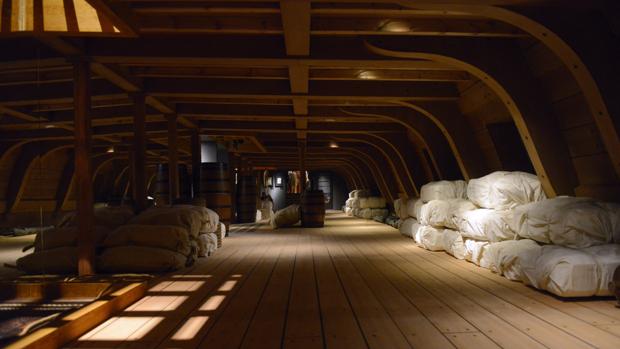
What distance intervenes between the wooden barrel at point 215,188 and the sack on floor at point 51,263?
13.6ft

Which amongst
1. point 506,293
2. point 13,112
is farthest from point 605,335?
point 13,112

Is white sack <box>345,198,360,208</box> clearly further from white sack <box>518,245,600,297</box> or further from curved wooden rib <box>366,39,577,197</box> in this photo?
white sack <box>518,245,600,297</box>

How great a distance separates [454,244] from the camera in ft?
20.9

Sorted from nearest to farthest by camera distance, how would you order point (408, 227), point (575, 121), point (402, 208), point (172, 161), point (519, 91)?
point (575, 121), point (519, 91), point (172, 161), point (408, 227), point (402, 208)

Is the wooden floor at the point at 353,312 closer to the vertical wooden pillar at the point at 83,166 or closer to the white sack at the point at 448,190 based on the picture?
the vertical wooden pillar at the point at 83,166

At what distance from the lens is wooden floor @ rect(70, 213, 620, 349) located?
2877 mm

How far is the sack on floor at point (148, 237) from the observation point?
5.63 metres

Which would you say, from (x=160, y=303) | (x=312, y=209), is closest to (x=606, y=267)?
(x=160, y=303)

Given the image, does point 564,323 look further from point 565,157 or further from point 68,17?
point 68,17

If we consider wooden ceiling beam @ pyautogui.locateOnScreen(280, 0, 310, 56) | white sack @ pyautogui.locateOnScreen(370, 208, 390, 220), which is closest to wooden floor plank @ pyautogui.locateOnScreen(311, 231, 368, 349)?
wooden ceiling beam @ pyautogui.locateOnScreen(280, 0, 310, 56)

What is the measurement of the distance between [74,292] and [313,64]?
3155 millimetres

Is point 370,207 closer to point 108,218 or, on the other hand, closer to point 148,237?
point 108,218

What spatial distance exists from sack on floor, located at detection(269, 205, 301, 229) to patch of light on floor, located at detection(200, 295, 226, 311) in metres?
8.32

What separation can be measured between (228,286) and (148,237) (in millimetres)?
1491
